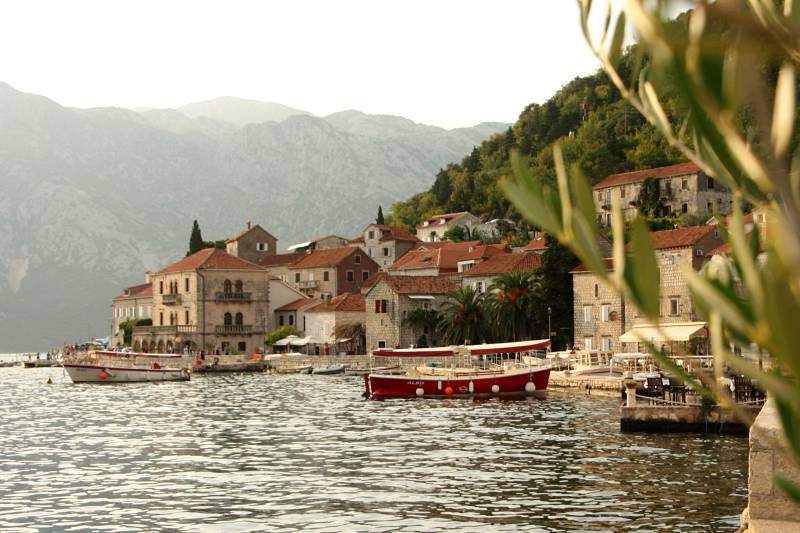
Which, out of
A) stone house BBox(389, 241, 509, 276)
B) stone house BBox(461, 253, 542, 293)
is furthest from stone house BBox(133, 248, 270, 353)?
stone house BBox(461, 253, 542, 293)

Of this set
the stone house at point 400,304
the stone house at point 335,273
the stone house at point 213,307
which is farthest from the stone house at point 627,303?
the stone house at point 335,273

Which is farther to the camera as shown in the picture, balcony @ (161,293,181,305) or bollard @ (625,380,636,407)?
balcony @ (161,293,181,305)

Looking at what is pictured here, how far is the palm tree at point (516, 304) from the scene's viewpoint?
70.5m

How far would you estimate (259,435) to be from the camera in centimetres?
3462

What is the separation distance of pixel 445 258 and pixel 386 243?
23.2 metres

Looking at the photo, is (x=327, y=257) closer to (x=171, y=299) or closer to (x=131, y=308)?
(x=171, y=299)

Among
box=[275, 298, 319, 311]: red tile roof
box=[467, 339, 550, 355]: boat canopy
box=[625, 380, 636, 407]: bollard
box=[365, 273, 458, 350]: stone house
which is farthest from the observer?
box=[275, 298, 319, 311]: red tile roof

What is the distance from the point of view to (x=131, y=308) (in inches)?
4897

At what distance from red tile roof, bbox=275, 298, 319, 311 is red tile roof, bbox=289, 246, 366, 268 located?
686 cm

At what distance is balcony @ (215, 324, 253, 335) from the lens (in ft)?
315

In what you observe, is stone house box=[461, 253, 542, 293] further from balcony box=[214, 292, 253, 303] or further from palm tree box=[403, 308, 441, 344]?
balcony box=[214, 292, 253, 303]

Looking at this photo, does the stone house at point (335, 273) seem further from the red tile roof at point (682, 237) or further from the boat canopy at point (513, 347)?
the boat canopy at point (513, 347)

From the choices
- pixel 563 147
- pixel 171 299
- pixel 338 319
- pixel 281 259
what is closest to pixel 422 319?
pixel 338 319

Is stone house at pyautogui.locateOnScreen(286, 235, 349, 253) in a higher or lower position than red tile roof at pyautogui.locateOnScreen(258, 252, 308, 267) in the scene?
higher
